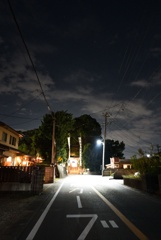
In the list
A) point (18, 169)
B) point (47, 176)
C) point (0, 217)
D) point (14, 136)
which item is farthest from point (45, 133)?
point (0, 217)

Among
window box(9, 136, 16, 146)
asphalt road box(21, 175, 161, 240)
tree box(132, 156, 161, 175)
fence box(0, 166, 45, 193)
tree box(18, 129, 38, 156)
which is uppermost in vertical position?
tree box(18, 129, 38, 156)

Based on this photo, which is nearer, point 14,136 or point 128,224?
point 128,224

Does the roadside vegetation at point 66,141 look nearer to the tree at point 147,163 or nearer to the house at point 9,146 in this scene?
the house at point 9,146

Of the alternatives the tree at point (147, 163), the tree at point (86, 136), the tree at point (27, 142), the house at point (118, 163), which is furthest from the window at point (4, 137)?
the house at point (118, 163)

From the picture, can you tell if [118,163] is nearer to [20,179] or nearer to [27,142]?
[27,142]

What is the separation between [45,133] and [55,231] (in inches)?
1518

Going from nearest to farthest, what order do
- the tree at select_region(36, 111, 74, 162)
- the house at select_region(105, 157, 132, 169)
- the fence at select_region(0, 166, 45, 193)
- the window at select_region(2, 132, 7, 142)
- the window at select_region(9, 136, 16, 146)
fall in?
the fence at select_region(0, 166, 45, 193) < the window at select_region(2, 132, 7, 142) < the window at select_region(9, 136, 16, 146) < the tree at select_region(36, 111, 74, 162) < the house at select_region(105, 157, 132, 169)

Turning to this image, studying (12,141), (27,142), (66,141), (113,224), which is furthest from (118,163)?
(113,224)

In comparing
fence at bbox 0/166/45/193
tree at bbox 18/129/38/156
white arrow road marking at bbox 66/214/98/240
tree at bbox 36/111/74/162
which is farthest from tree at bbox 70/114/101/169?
white arrow road marking at bbox 66/214/98/240

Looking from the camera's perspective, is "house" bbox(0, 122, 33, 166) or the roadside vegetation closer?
"house" bbox(0, 122, 33, 166)

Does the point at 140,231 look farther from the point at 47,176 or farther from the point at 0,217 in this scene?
the point at 47,176

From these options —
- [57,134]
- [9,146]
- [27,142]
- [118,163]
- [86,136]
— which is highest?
[86,136]

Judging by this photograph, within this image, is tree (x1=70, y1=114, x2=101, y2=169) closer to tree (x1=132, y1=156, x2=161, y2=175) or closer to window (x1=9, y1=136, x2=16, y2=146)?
window (x1=9, y1=136, x2=16, y2=146)

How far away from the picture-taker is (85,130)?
65625 millimetres
